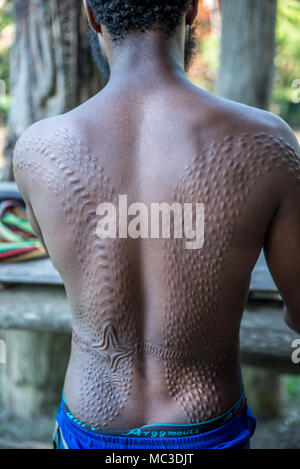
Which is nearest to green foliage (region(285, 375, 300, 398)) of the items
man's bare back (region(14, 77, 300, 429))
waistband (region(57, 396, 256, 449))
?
waistband (region(57, 396, 256, 449))

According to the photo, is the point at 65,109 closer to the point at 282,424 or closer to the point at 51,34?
the point at 51,34

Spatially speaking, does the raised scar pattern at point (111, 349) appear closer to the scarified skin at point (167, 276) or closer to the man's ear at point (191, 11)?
the scarified skin at point (167, 276)

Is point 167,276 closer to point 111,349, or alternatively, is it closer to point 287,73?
point 111,349

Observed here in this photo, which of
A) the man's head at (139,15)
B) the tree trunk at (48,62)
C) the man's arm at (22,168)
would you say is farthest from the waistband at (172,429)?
the tree trunk at (48,62)

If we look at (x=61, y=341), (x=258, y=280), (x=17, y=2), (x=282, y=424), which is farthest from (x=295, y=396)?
(x=17, y=2)

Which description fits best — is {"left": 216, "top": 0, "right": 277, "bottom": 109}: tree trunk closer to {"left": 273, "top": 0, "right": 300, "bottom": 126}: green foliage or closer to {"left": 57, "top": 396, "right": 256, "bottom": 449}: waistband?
{"left": 57, "top": 396, "right": 256, "bottom": 449}: waistband

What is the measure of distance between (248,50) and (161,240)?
2.68 meters

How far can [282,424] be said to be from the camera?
4.18m

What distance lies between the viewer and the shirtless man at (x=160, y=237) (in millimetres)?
1143

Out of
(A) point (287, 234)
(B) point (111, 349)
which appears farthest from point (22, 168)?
(A) point (287, 234)

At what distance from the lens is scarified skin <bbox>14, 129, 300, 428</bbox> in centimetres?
114

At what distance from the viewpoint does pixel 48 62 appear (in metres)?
2.84

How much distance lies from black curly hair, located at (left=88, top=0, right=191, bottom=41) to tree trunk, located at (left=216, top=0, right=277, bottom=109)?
94.2 inches

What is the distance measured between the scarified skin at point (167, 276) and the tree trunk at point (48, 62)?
5.57ft
